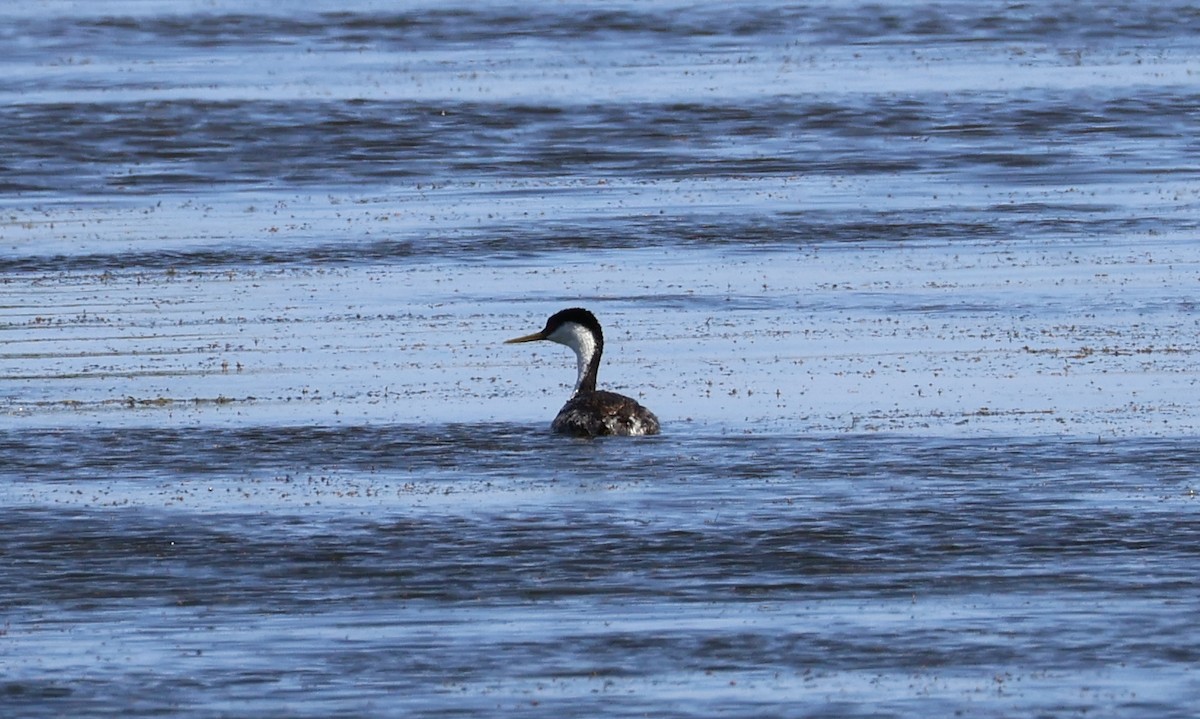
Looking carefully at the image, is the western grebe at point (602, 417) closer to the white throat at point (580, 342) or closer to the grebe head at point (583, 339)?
the grebe head at point (583, 339)

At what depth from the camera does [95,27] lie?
155 feet

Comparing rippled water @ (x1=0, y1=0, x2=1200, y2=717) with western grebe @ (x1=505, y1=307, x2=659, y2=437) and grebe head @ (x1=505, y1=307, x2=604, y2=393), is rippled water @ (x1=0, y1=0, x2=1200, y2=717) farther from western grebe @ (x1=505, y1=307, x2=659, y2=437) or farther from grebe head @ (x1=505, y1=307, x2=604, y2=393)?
grebe head @ (x1=505, y1=307, x2=604, y2=393)

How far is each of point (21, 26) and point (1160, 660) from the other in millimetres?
40431

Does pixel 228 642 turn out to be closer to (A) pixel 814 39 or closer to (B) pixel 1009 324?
(B) pixel 1009 324

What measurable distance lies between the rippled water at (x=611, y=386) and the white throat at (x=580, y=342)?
386 mm

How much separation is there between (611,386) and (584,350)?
678 millimetres

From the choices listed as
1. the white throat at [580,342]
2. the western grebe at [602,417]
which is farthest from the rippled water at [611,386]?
the white throat at [580,342]

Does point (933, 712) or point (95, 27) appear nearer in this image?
point (933, 712)

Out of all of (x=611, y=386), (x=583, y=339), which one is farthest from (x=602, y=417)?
(x=611, y=386)

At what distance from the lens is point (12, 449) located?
50.3ft

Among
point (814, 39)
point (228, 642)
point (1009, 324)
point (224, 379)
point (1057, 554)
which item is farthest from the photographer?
point (814, 39)

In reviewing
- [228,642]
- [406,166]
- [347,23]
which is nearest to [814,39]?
[347,23]

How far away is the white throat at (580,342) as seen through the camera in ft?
55.0

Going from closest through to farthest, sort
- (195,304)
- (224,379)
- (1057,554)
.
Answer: (1057,554)
(224,379)
(195,304)
